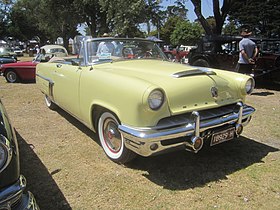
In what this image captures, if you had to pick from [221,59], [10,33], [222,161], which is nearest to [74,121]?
[222,161]

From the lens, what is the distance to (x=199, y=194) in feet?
9.61

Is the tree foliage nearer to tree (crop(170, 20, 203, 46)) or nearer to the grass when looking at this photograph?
tree (crop(170, 20, 203, 46))

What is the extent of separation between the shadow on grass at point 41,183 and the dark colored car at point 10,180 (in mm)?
864

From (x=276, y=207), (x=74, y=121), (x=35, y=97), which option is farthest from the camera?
(x=35, y=97)

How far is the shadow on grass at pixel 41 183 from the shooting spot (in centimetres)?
280

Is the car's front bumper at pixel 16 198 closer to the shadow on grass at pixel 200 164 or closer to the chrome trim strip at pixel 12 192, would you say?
the chrome trim strip at pixel 12 192

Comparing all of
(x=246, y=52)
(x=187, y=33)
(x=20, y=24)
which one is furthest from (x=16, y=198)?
(x=20, y=24)

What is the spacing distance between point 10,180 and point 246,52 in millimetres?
7257

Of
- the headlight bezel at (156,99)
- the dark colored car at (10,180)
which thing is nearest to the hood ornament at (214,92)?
the headlight bezel at (156,99)

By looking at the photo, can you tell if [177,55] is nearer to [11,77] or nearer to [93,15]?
[93,15]

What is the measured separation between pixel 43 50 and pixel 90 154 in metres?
16.5

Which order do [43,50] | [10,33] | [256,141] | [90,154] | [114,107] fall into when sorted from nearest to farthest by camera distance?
1. [114,107]
2. [90,154]
3. [256,141]
4. [43,50]
5. [10,33]

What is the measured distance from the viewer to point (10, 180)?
183 cm

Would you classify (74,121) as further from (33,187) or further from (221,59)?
(221,59)
